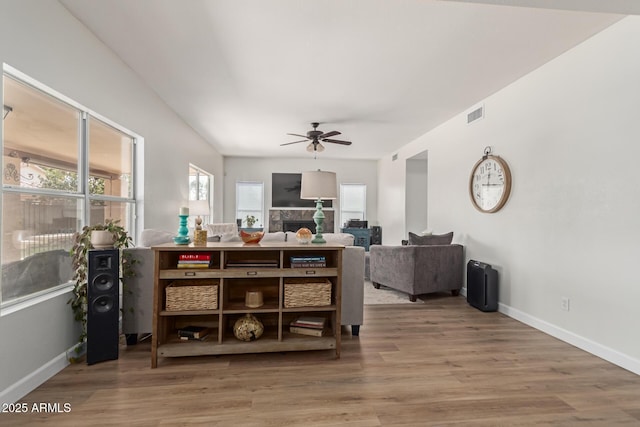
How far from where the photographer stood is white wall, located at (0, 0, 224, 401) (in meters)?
1.85

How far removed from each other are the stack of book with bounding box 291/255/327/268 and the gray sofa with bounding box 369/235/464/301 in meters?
2.00

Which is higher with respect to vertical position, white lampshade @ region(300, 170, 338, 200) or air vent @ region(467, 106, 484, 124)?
air vent @ region(467, 106, 484, 124)

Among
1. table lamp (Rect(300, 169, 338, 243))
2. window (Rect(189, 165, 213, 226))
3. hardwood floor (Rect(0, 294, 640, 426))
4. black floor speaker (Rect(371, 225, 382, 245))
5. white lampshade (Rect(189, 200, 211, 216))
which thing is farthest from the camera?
black floor speaker (Rect(371, 225, 382, 245))

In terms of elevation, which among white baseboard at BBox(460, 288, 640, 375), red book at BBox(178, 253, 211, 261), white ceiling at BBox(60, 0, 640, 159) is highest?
white ceiling at BBox(60, 0, 640, 159)

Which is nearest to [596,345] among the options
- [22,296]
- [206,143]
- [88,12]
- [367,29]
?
[367,29]

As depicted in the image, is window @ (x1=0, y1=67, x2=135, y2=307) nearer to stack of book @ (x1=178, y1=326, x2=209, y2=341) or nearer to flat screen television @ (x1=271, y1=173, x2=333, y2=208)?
stack of book @ (x1=178, y1=326, x2=209, y2=341)

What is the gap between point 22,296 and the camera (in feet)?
6.72

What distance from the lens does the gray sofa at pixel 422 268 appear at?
4145mm

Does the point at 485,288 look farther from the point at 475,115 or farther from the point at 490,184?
the point at 475,115

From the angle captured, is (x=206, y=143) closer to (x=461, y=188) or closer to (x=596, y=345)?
(x=461, y=188)

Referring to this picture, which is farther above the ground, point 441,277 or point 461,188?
point 461,188

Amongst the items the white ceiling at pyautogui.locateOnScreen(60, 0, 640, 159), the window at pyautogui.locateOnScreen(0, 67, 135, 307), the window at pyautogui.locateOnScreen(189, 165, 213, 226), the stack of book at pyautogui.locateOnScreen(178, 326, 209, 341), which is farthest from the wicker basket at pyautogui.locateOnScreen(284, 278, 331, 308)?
the window at pyautogui.locateOnScreen(189, 165, 213, 226)

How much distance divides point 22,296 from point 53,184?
844mm

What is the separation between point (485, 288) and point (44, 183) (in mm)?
4442
